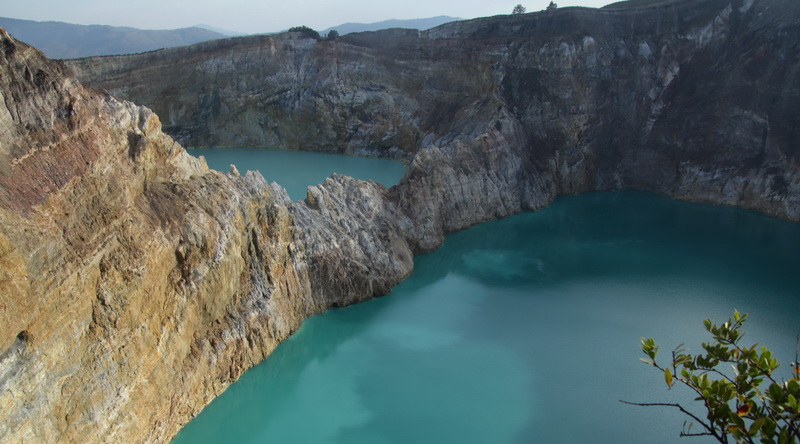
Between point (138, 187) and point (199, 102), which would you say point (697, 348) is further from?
point (199, 102)

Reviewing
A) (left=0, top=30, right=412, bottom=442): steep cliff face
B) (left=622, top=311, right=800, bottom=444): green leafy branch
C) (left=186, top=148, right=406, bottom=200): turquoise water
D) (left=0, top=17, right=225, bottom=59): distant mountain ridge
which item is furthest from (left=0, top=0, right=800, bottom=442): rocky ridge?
(left=0, top=17, right=225, bottom=59): distant mountain ridge

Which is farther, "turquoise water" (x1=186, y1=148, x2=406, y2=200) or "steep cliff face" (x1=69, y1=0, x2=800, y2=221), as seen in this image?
"turquoise water" (x1=186, y1=148, x2=406, y2=200)

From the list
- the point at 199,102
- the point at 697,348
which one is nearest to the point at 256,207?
the point at 697,348

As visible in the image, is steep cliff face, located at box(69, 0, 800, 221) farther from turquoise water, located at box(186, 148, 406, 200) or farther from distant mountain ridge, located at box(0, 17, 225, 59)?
distant mountain ridge, located at box(0, 17, 225, 59)

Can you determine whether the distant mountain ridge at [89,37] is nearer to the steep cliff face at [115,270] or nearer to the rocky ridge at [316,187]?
the rocky ridge at [316,187]

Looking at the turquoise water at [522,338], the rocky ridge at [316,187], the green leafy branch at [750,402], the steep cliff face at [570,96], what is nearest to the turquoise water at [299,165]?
the steep cliff face at [570,96]

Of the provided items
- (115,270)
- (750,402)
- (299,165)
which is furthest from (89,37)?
(750,402)
